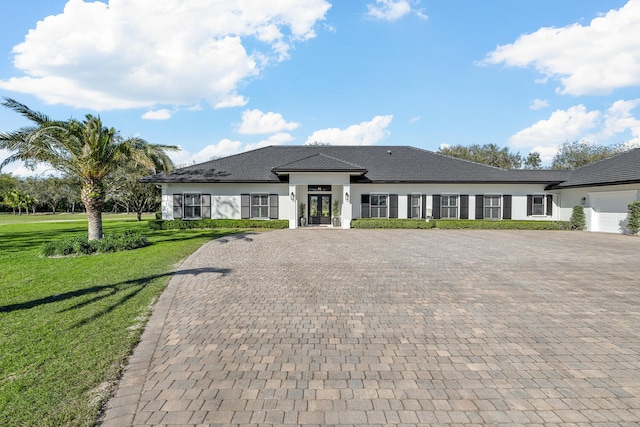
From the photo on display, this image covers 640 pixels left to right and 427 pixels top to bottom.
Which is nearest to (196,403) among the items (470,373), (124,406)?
(124,406)

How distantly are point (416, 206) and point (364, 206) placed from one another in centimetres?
358

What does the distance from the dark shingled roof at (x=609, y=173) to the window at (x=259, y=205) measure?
1952 cm

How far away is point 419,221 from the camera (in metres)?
21.8

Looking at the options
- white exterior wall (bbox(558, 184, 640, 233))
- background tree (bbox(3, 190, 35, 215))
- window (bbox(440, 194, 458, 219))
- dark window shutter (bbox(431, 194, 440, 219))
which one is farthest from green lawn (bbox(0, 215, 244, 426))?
background tree (bbox(3, 190, 35, 215))

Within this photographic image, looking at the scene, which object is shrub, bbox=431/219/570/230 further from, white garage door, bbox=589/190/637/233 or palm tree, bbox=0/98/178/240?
palm tree, bbox=0/98/178/240

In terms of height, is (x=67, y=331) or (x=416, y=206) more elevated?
(x=416, y=206)

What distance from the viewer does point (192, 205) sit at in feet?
75.0

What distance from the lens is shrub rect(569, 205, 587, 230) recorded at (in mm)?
20812

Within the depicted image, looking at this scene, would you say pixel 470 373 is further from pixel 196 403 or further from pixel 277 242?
pixel 277 242

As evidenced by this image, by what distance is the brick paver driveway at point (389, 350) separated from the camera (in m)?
3.07

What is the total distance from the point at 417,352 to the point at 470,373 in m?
0.66

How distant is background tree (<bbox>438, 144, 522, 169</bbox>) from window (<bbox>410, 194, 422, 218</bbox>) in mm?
34330

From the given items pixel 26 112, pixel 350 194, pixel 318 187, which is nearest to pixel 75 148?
pixel 26 112

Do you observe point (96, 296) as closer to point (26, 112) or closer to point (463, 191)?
point (26, 112)
